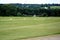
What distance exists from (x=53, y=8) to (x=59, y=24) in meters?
0.20

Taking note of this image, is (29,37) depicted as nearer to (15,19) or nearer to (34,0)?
(15,19)

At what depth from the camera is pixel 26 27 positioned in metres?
1.60

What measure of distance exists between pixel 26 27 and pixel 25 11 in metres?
0.18

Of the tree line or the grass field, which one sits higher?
the tree line

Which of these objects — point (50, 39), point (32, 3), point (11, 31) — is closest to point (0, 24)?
point (11, 31)

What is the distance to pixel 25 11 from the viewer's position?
5.44 ft

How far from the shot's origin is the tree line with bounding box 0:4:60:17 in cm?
159

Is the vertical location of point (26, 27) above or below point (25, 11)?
below

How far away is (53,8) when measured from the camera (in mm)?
1725

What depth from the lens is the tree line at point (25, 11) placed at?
1.59 meters

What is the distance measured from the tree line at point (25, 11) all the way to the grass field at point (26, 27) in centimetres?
5

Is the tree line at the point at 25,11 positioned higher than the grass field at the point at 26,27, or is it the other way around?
the tree line at the point at 25,11

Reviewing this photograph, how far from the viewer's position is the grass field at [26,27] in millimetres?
1531

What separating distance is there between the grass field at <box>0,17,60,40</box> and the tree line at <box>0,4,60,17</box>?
0.16ft
